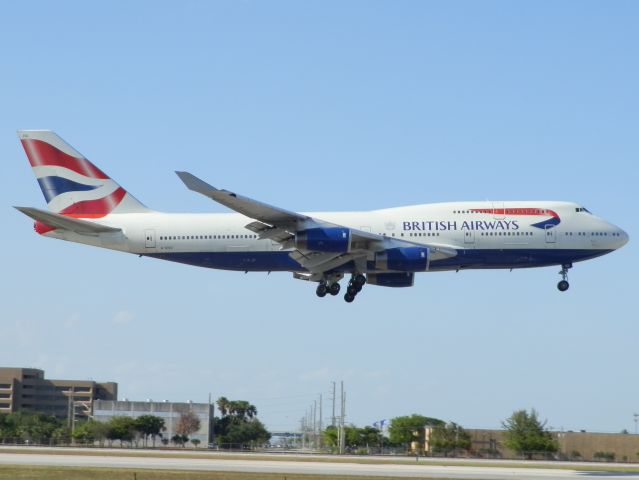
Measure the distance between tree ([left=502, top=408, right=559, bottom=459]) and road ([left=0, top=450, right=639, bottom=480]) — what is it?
34292 millimetres

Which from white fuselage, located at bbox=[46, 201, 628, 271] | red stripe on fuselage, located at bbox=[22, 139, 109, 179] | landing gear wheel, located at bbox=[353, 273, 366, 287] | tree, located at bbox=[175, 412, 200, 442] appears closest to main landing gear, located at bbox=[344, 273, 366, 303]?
landing gear wheel, located at bbox=[353, 273, 366, 287]

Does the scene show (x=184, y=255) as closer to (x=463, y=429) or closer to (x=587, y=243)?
(x=587, y=243)

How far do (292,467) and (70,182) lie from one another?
997 inches

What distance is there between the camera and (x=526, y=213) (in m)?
64.9

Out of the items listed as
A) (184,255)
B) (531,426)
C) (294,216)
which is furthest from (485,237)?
(531,426)

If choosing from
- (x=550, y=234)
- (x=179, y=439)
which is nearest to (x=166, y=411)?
(x=179, y=439)

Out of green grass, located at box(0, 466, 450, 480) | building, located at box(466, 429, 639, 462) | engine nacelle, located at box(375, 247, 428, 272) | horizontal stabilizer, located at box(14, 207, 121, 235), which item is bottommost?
green grass, located at box(0, 466, 450, 480)

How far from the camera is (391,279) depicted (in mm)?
68062

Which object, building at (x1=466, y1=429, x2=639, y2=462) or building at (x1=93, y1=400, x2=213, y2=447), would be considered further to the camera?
building at (x1=93, y1=400, x2=213, y2=447)

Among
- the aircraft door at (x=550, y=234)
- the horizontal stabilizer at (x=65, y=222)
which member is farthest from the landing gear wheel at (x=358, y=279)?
the horizontal stabilizer at (x=65, y=222)

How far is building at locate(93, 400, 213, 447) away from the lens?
451 ft

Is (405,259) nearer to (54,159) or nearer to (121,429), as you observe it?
(54,159)

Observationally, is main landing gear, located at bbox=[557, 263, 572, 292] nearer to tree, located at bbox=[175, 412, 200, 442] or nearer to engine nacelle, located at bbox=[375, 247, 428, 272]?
engine nacelle, located at bbox=[375, 247, 428, 272]

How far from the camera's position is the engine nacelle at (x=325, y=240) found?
61281 mm
